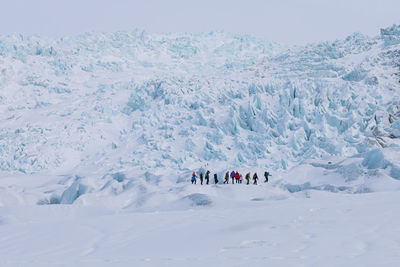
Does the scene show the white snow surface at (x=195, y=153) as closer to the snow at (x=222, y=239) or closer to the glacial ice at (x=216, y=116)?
the snow at (x=222, y=239)

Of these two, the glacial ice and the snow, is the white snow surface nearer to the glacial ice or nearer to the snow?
the snow

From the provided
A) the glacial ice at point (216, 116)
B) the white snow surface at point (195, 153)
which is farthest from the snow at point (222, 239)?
the glacial ice at point (216, 116)

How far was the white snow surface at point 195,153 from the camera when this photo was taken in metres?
7.50

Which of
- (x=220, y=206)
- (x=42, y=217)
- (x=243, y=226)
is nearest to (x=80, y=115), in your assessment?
(x=42, y=217)

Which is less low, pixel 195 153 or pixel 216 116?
pixel 216 116

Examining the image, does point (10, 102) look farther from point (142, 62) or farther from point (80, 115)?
point (142, 62)

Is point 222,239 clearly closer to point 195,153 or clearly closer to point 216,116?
point 195,153

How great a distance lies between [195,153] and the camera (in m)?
36.5

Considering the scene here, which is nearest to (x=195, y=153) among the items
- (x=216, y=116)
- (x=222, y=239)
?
(x=216, y=116)

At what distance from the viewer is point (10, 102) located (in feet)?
172

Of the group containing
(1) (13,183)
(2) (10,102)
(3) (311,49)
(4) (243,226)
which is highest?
(3) (311,49)

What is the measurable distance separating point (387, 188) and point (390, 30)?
125ft

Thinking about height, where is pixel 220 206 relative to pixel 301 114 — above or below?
below

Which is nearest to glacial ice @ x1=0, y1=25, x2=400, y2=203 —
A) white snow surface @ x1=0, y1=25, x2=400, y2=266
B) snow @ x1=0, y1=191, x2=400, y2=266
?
white snow surface @ x1=0, y1=25, x2=400, y2=266
